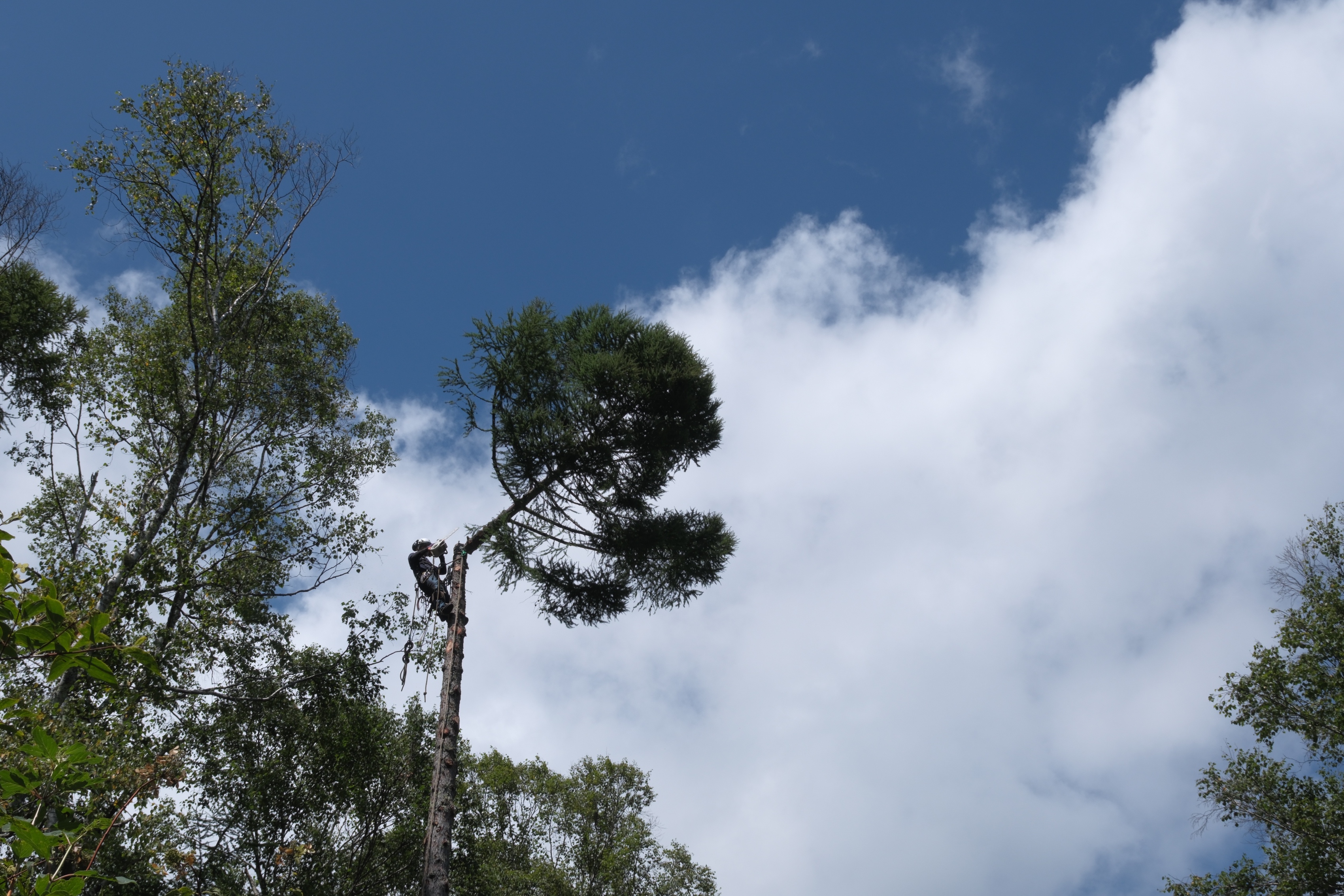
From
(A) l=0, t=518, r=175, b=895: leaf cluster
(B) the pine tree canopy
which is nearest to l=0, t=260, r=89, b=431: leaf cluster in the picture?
(B) the pine tree canopy

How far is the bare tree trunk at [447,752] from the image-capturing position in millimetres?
7730

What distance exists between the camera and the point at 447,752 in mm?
8648

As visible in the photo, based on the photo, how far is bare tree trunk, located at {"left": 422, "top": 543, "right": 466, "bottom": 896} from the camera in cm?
773

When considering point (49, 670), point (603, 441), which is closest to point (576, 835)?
point (603, 441)

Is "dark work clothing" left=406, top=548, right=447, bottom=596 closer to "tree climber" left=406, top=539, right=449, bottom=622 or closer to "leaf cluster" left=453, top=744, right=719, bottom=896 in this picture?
"tree climber" left=406, top=539, right=449, bottom=622

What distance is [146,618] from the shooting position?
9.52 m

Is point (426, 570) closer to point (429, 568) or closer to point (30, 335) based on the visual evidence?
point (429, 568)

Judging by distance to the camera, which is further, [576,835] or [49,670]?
[576,835]

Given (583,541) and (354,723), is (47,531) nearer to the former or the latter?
(354,723)

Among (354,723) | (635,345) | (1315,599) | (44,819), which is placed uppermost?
(635,345)

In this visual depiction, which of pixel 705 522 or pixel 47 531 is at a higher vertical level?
→ pixel 705 522

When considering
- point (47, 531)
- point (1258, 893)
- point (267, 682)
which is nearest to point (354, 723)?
point (267, 682)

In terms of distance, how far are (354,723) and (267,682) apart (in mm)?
1691

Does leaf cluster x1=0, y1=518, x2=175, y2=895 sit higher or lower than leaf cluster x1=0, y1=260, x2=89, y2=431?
lower
